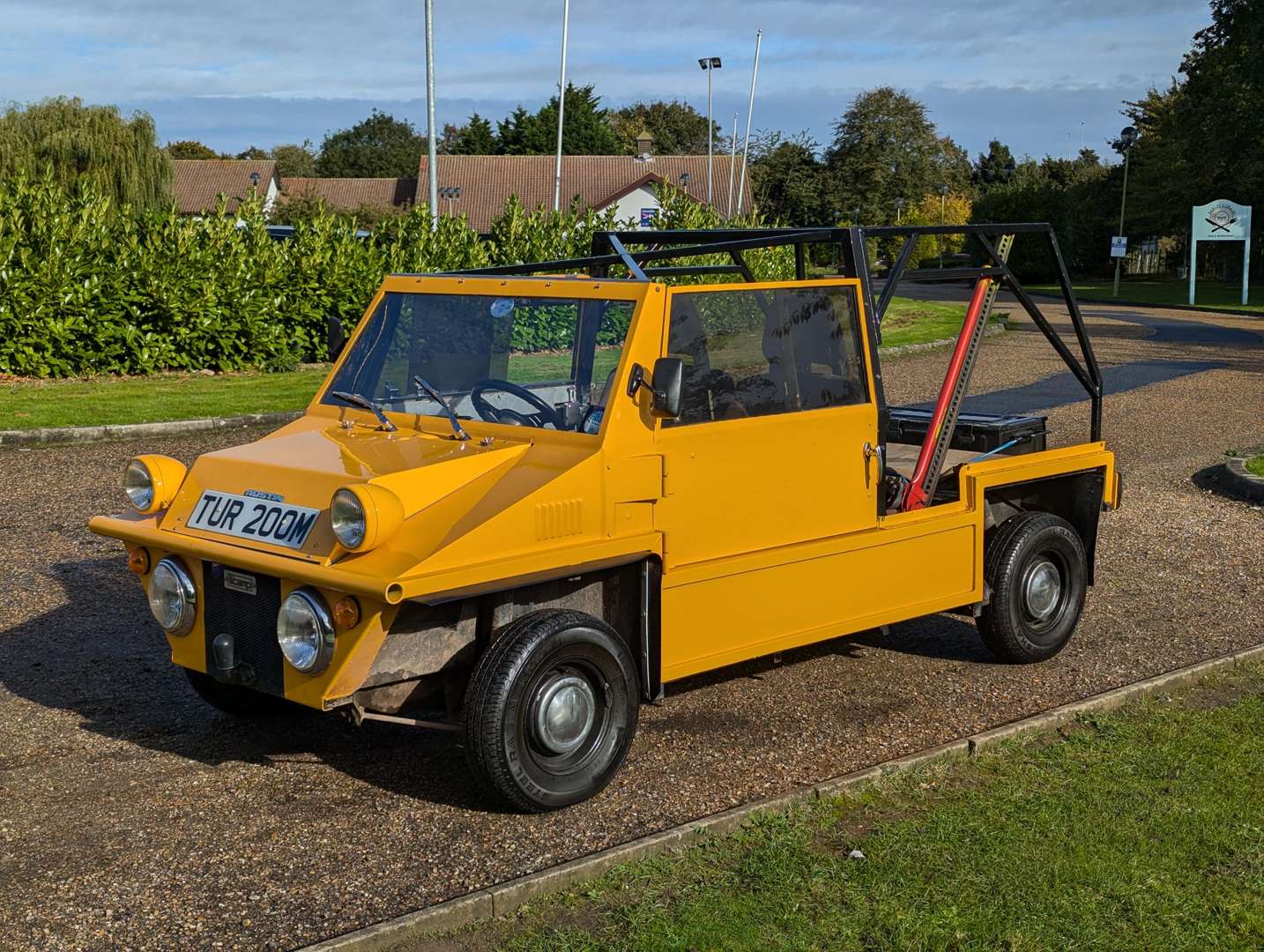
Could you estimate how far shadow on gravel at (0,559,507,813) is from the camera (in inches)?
226

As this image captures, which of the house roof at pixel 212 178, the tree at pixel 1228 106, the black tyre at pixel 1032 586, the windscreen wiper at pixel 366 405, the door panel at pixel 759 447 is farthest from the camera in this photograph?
the house roof at pixel 212 178

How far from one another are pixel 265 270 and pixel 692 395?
609 inches

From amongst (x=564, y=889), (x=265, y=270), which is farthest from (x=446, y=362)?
(x=265, y=270)

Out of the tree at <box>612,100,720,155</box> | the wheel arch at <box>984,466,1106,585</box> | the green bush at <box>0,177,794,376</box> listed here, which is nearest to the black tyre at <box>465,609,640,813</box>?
the wheel arch at <box>984,466,1106,585</box>

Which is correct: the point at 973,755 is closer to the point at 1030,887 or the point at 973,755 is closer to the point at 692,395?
the point at 1030,887

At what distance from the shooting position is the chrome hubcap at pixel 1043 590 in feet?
23.2

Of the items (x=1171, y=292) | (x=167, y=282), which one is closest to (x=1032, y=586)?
(x=167, y=282)

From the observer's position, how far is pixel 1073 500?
7457 mm

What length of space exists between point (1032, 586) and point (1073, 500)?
2.09ft

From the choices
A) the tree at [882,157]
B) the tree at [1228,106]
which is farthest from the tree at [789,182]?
the tree at [1228,106]

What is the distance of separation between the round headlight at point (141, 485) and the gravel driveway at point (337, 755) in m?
1.03

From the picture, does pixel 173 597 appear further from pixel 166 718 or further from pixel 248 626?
pixel 166 718

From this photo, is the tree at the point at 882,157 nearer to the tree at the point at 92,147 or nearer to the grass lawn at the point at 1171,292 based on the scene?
the grass lawn at the point at 1171,292

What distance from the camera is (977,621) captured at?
23.1 ft
